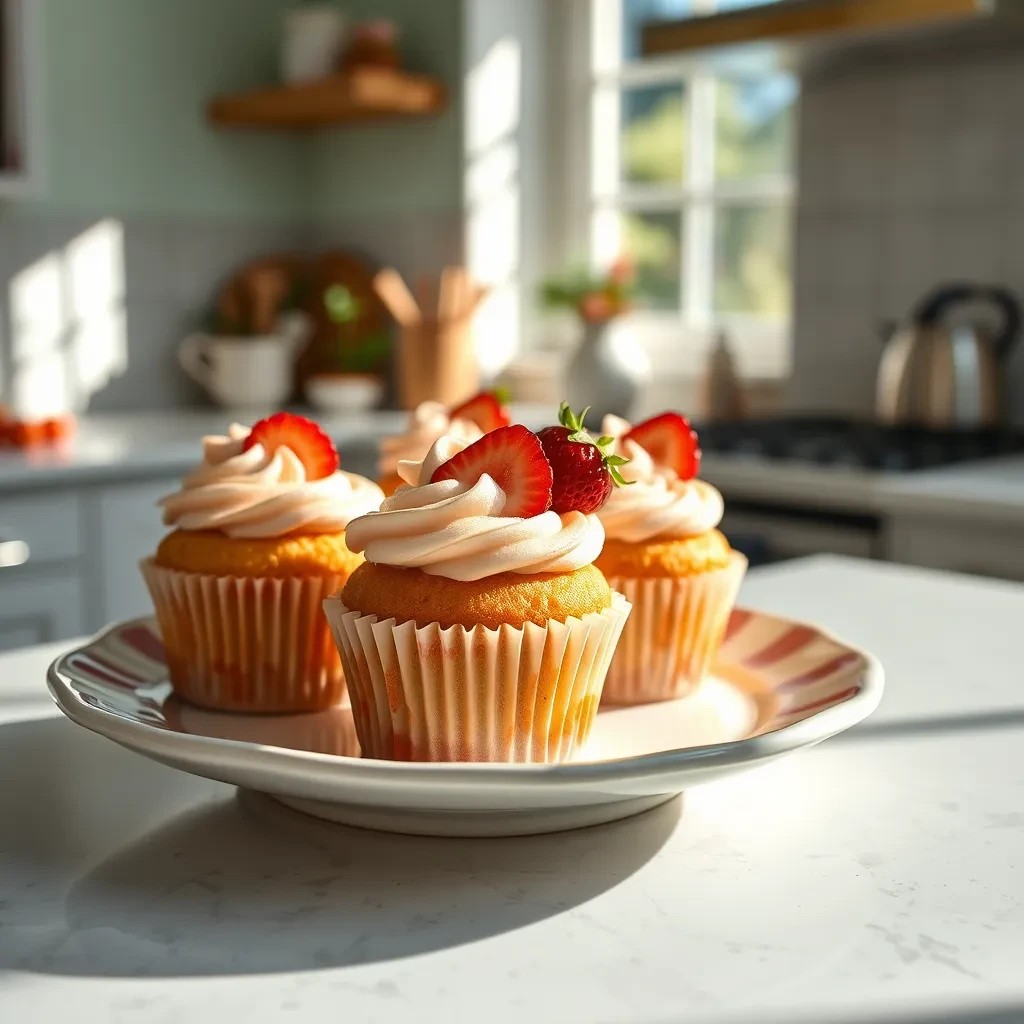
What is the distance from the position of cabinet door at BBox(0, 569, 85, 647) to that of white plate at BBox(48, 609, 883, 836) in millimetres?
1489

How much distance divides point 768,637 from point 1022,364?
194cm

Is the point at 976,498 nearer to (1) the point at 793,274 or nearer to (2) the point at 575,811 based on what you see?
(1) the point at 793,274

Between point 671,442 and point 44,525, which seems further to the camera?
point 44,525

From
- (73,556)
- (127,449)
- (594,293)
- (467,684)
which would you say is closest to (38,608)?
(73,556)

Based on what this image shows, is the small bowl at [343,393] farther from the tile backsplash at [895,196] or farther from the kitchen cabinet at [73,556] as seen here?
the tile backsplash at [895,196]

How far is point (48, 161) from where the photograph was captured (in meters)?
3.24

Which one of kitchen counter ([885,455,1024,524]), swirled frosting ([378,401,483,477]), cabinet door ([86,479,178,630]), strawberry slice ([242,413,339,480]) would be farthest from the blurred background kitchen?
strawberry slice ([242,413,339,480])

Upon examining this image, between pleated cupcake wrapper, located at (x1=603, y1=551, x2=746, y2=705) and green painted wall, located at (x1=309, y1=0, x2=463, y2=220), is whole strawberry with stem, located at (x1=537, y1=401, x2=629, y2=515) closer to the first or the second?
pleated cupcake wrapper, located at (x1=603, y1=551, x2=746, y2=705)

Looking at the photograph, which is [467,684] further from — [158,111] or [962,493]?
[158,111]

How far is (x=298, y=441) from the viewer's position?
0.96m

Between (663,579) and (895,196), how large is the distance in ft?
7.25

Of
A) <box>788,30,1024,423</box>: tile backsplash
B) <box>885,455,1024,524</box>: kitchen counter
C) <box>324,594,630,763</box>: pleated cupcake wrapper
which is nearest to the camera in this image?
<box>324,594,630,763</box>: pleated cupcake wrapper

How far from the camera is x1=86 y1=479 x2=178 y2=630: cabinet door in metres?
2.50

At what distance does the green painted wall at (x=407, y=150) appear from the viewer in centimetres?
337
